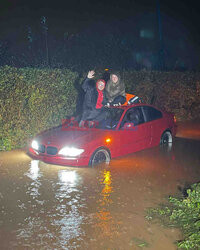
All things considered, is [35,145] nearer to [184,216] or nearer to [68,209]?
[68,209]

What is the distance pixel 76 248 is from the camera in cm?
521

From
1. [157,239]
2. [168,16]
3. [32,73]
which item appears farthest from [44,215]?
[168,16]

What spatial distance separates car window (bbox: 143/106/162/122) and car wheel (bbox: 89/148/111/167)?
6.04 ft

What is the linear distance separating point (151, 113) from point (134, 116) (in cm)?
78

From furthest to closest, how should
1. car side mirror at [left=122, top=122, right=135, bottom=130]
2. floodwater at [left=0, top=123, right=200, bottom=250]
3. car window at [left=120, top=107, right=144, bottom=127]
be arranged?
car window at [left=120, top=107, right=144, bottom=127], car side mirror at [left=122, top=122, right=135, bottom=130], floodwater at [left=0, top=123, right=200, bottom=250]

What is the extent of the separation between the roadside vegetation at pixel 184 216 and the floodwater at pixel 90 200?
0.16 meters

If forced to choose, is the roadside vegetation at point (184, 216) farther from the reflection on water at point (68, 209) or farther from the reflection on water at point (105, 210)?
the reflection on water at point (68, 209)

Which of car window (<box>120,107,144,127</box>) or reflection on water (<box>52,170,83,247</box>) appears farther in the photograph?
car window (<box>120,107,144,127</box>)

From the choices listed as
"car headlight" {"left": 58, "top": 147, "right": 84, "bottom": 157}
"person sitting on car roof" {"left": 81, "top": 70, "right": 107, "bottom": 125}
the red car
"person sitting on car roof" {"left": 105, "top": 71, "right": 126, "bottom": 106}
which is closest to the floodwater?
the red car

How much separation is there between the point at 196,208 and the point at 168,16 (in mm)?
31315

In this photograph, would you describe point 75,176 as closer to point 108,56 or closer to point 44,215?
point 44,215

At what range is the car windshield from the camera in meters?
10.2

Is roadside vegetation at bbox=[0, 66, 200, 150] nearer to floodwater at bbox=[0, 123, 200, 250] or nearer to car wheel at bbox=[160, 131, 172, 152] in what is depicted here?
floodwater at bbox=[0, 123, 200, 250]

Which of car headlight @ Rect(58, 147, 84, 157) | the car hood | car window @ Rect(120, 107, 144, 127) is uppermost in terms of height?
car window @ Rect(120, 107, 144, 127)
